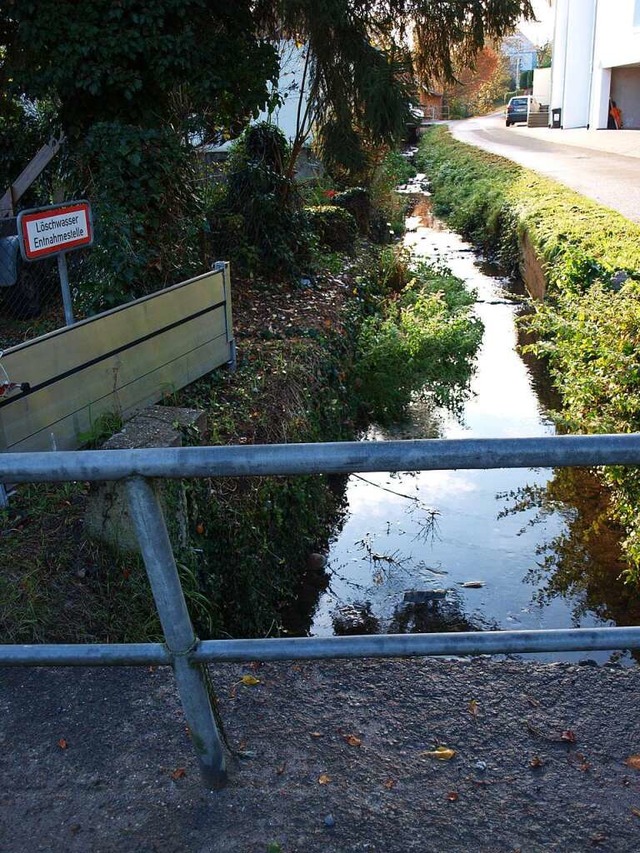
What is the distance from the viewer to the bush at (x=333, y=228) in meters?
13.7

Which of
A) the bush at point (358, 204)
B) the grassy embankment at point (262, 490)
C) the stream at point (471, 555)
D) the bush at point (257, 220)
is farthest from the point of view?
the bush at point (358, 204)

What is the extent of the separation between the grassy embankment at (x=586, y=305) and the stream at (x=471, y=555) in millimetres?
369

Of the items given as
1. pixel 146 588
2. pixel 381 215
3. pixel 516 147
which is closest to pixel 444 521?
pixel 146 588

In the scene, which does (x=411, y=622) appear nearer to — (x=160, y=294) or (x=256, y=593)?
(x=256, y=593)

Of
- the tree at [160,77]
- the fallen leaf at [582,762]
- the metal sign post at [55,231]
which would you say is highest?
the tree at [160,77]

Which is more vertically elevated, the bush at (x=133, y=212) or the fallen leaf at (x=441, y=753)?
the bush at (x=133, y=212)

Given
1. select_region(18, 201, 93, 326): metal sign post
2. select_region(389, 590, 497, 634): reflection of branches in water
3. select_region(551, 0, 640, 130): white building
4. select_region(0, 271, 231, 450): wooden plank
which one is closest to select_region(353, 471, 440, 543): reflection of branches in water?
select_region(389, 590, 497, 634): reflection of branches in water

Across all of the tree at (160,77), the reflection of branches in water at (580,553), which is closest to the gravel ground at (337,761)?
the reflection of branches in water at (580,553)

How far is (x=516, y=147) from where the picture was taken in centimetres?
3341

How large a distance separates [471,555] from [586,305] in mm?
3787

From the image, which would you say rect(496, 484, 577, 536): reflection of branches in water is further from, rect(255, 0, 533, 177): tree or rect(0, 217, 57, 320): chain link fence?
rect(0, 217, 57, 320): chain link fence

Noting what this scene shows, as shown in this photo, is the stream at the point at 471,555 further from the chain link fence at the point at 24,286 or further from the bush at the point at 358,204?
the bush at the point at 358,204

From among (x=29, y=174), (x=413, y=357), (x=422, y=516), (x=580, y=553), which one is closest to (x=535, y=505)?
(x=580, y=553)

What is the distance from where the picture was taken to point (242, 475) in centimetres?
163
